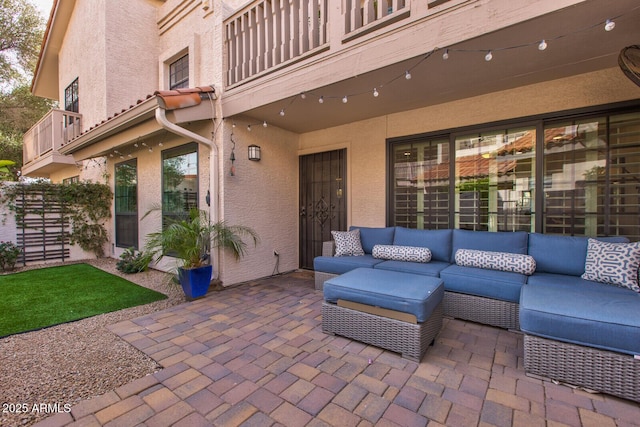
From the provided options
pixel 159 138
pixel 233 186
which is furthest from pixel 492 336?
pixel 159 138

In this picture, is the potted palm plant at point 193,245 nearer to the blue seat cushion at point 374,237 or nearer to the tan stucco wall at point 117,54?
the blue seat cushion at point 374,237

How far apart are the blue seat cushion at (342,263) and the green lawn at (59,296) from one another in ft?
7.87

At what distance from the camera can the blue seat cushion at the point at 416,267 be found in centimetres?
339

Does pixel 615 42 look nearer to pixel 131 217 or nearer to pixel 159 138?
pixel 159 138

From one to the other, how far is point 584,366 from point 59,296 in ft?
19.7

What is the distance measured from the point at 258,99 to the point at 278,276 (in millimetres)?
3022

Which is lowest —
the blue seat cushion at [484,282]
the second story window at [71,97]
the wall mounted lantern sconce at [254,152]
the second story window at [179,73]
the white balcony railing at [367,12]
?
the blue seat cushion at [484,282]

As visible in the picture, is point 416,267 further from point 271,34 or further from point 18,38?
point 18,38

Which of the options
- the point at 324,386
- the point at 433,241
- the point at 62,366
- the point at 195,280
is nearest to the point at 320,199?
the point at 433,241

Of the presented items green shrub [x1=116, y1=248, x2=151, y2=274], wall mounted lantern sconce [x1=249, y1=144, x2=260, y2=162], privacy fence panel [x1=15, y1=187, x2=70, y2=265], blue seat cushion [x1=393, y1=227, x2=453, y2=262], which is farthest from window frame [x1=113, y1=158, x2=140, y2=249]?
blue seat cushion [x1=393, y1=227, x2=453, y2=262]

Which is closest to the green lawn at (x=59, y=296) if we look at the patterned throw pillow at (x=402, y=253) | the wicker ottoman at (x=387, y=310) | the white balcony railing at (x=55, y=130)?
the wicker ottoman at (x=387, y=310)

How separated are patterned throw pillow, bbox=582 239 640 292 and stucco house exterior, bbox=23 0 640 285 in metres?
0.75

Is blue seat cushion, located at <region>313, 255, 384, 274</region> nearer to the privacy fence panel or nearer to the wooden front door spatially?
the wooden front door

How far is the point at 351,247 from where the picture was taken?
439cm
